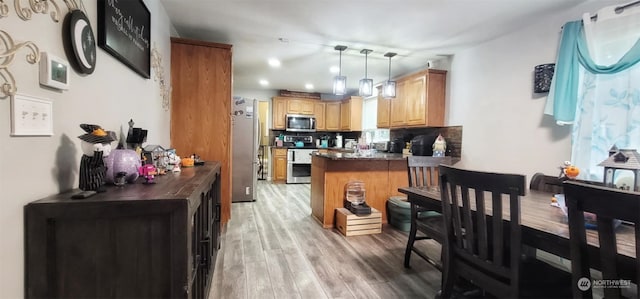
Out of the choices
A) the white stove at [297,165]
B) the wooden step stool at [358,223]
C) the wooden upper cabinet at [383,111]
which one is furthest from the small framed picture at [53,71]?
the white stove at [297,165]

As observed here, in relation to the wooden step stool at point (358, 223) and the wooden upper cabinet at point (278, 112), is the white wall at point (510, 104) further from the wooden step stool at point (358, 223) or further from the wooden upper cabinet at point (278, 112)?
the wooden upper cabinet at point (278, 112)

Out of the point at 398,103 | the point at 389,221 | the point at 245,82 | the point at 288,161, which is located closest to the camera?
the point at 389,221

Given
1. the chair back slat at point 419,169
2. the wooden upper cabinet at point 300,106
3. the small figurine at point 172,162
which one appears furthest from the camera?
the wooden upper cabinet at point 300,106

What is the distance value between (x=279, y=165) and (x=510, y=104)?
15.7 ft

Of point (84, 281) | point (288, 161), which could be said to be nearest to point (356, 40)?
point (84, 281)

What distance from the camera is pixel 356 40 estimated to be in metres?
3.26

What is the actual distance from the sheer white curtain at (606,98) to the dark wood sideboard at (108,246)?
9.76 feet

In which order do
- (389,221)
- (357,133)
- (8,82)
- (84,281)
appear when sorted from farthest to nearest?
(357,133)
(389,221)
(84,281)
(8,82)

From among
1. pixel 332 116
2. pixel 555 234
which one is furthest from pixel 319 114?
pixel 555 234

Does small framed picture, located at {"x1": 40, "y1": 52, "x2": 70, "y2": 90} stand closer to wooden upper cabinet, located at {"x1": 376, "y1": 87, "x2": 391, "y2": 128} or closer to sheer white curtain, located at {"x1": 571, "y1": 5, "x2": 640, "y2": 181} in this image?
sheer white curtain, located at {"x1": 571, "y1": 5, "x2": 640, "y2": 181}

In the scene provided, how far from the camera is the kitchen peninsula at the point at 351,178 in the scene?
3352 mm

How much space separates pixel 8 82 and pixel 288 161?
571cm

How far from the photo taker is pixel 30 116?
883 mm

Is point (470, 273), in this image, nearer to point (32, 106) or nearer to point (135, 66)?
point (32, 106)
